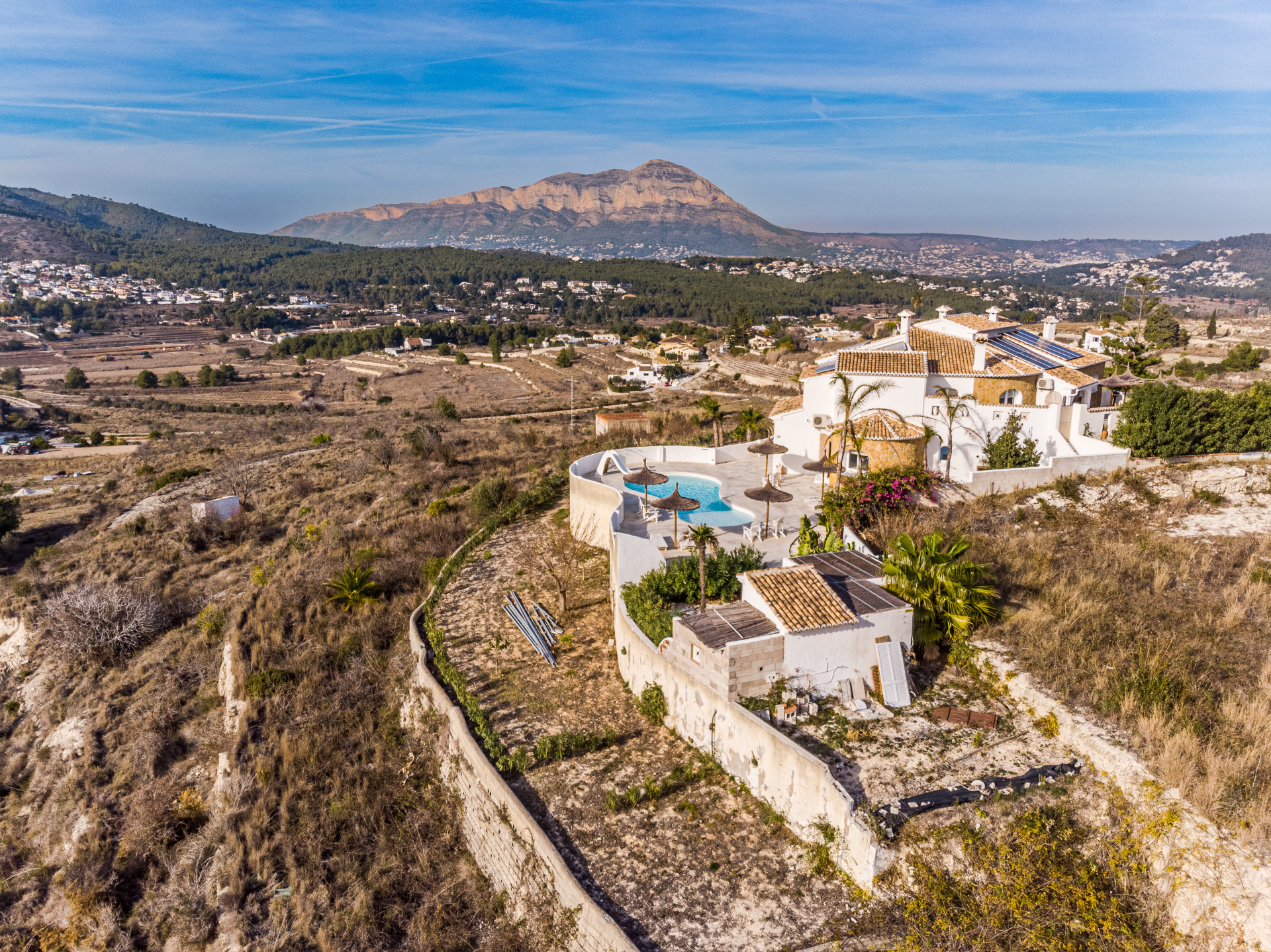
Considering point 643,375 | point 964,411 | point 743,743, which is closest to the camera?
point 743,743

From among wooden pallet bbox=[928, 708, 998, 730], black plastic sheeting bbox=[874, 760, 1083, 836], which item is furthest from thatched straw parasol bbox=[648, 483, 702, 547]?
black plastic sheeting bbox=[874, 760, 1083, 836]

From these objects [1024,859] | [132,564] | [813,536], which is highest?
[813,536]

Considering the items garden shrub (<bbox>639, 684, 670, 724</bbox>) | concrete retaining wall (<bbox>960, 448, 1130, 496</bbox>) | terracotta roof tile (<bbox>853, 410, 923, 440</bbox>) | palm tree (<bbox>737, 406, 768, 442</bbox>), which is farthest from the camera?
palm tree (<bbox>737, 406, 768, 442</bbox>)

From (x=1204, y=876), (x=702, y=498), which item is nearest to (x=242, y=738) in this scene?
(x=702, y=498)

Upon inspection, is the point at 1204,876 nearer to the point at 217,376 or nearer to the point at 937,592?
the point at 937,592

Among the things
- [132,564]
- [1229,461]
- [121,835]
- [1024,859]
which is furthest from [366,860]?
[1229,461]

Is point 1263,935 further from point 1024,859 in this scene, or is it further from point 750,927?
point 750,927

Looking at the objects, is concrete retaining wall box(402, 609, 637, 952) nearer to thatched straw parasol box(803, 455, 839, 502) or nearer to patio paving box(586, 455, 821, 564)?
patio paving box(586, 455, 821, 564)
